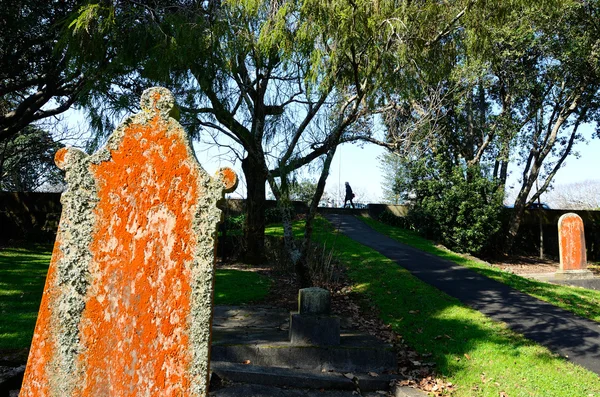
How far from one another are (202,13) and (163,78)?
193cm

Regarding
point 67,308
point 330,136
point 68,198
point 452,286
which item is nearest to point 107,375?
point 67,308

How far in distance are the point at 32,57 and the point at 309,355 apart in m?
11.6

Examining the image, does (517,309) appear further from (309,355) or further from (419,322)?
(309,355)

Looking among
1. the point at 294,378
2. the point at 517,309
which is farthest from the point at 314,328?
the point at 517,309

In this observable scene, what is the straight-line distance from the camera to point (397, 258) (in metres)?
13.6

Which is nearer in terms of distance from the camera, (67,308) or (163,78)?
(67,308)

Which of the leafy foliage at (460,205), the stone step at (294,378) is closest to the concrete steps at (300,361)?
the stone step at (294,378)

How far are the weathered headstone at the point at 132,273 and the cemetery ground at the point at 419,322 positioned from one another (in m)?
2.46

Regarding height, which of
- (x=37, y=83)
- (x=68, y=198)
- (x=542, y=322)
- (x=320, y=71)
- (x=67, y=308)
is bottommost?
(x=542, y=322)

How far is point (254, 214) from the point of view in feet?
43.2

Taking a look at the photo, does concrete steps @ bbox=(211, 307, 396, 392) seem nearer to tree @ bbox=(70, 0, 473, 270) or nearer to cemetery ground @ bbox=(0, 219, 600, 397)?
cemetery ground @ bbox=(0, 219, 600, 397)

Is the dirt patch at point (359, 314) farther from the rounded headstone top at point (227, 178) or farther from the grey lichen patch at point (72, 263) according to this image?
the grey lichen patch at point (72, 263)

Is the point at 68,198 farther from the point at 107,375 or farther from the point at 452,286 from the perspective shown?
the point at 452,286

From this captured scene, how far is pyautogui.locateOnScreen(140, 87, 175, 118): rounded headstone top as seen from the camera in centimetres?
254
